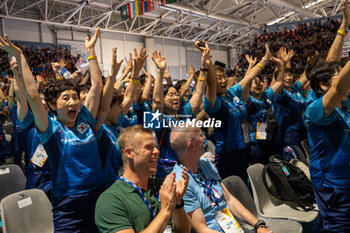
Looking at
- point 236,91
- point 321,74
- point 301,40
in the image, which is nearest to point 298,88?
point 236,91

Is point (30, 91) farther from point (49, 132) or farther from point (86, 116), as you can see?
point (86, 116)

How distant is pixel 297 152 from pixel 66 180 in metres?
2.58

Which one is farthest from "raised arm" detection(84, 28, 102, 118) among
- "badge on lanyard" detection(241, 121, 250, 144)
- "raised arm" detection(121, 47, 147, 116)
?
"badge on lanyard" detection(241, 121, 250, 144)

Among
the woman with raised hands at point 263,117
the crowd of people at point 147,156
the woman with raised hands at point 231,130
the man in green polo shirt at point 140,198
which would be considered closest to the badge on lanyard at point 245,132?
the woman with raised hands at point 231,130

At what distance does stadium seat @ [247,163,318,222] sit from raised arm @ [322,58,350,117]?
42.7 inches

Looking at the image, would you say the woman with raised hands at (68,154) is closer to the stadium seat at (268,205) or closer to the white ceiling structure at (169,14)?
the stadium seat at (268,205)

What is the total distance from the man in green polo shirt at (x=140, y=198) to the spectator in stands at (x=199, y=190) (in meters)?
0.15

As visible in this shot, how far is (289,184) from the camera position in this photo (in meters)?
2.78

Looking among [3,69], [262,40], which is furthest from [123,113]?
[262,40]

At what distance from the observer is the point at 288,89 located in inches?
170

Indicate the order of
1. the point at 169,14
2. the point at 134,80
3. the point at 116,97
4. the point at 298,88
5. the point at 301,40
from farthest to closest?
the point at 169,14 → the point at 301,40 → the point at 298,88 → the point at 134,80 → the point at 116,97

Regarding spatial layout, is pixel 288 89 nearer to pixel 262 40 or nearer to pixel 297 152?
pixel 297 152

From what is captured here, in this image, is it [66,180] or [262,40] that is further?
[262,40]

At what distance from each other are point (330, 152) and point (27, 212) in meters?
2.18
